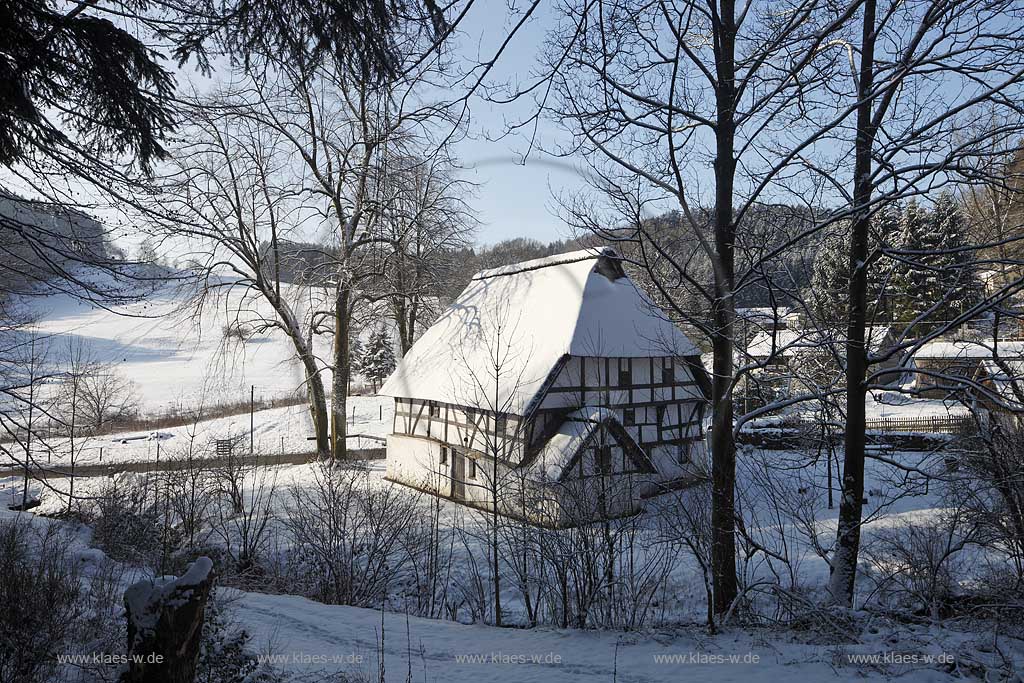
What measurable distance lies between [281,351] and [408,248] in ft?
134

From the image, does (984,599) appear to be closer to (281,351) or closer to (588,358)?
(588,358)

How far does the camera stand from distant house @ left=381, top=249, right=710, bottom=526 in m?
15.6

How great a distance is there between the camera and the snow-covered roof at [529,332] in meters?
16.3

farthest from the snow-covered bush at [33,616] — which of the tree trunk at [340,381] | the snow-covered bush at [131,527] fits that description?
the tree trunk at [340,381]

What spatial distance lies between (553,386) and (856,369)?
8.92 metres

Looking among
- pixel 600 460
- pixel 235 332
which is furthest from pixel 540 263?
pixel 600 460

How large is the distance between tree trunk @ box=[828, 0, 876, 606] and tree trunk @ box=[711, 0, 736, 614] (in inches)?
51.0

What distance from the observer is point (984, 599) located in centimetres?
799

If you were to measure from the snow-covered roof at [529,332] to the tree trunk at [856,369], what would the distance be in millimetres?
7057

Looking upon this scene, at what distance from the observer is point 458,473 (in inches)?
698

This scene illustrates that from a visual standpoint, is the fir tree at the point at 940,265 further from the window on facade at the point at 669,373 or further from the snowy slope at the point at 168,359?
the snowy slope at the point at 168,359

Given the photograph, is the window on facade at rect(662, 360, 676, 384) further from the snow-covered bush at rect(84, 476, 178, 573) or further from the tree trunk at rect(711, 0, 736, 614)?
the snow-covered bush at rect(84, 476, 178, 573)

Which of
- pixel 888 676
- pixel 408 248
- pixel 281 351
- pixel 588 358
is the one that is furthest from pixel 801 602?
pixel 281 351

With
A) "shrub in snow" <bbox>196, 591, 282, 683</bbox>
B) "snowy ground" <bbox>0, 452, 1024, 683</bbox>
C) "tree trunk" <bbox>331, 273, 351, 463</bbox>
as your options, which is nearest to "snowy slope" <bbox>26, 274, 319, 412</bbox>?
"tree trunk" <bbox>331, 273, 351, 463</bbox>
